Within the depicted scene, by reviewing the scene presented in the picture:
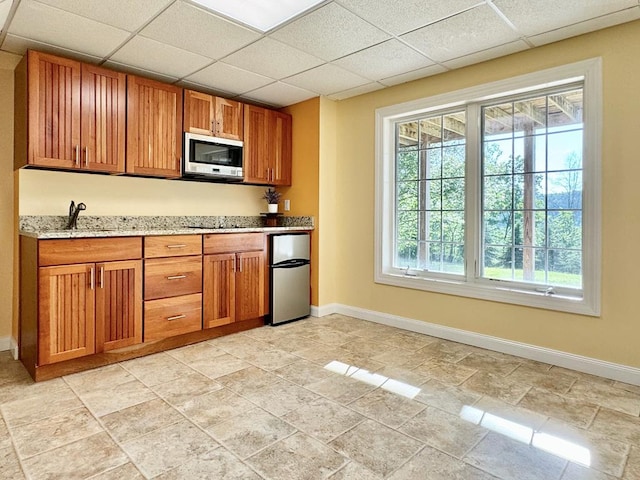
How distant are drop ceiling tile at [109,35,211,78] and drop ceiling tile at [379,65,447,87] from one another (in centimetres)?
170

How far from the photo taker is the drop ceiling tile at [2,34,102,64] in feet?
9.54

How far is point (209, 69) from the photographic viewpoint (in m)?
3.52

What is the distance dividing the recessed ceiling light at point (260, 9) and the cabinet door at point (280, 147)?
5.71ft

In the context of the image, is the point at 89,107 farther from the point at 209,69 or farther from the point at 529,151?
the point at 529,151

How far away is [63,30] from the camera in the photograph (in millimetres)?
2746

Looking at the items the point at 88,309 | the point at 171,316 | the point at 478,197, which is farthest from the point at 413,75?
the point at 88,309

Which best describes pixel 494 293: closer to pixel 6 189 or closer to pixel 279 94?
pixel 279 94

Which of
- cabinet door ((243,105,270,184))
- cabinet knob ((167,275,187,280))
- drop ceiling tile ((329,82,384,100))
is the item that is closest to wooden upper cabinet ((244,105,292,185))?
cabinet door ((243,105,270,184))

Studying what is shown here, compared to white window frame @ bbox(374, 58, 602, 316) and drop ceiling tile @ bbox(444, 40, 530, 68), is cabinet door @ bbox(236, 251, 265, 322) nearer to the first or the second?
white window frame @ bbox(374, 58, 602, 316)

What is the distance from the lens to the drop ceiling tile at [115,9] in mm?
2422

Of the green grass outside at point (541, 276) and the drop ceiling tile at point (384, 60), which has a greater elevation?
the drop ceiling tile at point (384, 60)

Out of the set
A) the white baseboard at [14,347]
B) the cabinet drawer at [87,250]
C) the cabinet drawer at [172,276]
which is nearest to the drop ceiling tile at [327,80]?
the cabinet drawer at [172,276]

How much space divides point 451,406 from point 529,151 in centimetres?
214

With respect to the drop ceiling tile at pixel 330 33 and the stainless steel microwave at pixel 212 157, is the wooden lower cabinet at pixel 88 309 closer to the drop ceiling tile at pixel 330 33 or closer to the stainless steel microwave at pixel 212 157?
the stainless steel microwave at pixel 212 157
